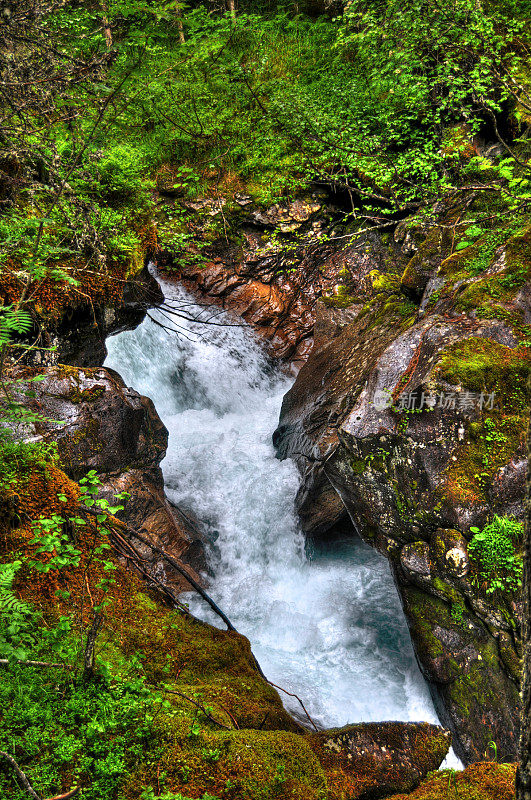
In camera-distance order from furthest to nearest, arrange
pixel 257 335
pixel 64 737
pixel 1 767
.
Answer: pixel 257 335 → pixel 64 737 → pixel 1 767

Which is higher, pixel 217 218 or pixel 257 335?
pixel 217 218

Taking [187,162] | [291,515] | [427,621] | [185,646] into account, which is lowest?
[291,515]

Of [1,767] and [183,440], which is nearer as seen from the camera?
[1,767]

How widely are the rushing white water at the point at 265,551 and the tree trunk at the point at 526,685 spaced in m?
4.38

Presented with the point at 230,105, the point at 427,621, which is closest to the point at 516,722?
the point at 427,621

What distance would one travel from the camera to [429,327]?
5.18 metres

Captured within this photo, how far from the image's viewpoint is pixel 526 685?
1282 millimetres

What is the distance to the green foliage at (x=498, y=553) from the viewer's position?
12.6 ft

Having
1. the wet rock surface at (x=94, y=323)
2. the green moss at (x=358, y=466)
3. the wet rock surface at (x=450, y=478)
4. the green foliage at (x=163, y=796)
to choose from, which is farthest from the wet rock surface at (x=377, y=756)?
the wet rock surface at (x=94, y=323)

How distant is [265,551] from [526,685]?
6.28 m

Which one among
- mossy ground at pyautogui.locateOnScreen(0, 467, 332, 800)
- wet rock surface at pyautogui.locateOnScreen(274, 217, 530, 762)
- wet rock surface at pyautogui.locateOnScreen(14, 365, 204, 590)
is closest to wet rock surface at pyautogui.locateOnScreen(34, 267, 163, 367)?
wet rock surface at pyautogui.locateOnScreen(14, 365, 204, 590)

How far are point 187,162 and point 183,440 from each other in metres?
8.17

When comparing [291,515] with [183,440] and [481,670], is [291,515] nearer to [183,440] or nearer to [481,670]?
[183,440]

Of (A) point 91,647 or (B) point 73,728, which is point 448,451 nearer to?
(A) point 91,647
